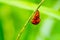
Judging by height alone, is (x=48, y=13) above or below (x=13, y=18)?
above

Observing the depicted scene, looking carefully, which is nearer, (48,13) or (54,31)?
(48,13)

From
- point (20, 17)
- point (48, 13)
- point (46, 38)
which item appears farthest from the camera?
point (20, 17)

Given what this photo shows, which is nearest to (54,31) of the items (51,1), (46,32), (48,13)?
(46,32)

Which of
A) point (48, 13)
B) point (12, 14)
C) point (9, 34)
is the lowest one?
point (9, 34)

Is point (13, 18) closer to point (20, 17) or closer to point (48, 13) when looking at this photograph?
point (20, 17)

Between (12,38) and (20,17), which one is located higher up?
(20,17)

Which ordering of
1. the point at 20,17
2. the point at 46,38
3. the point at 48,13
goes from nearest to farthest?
1. the point at 48,13
2. the point at 46,38
3. the point at 20,17

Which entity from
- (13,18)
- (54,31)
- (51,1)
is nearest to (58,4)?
(51,1)

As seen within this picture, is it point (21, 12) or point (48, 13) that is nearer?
point (48, 13)

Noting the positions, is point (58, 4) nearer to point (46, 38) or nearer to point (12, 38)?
point (46, 38)
